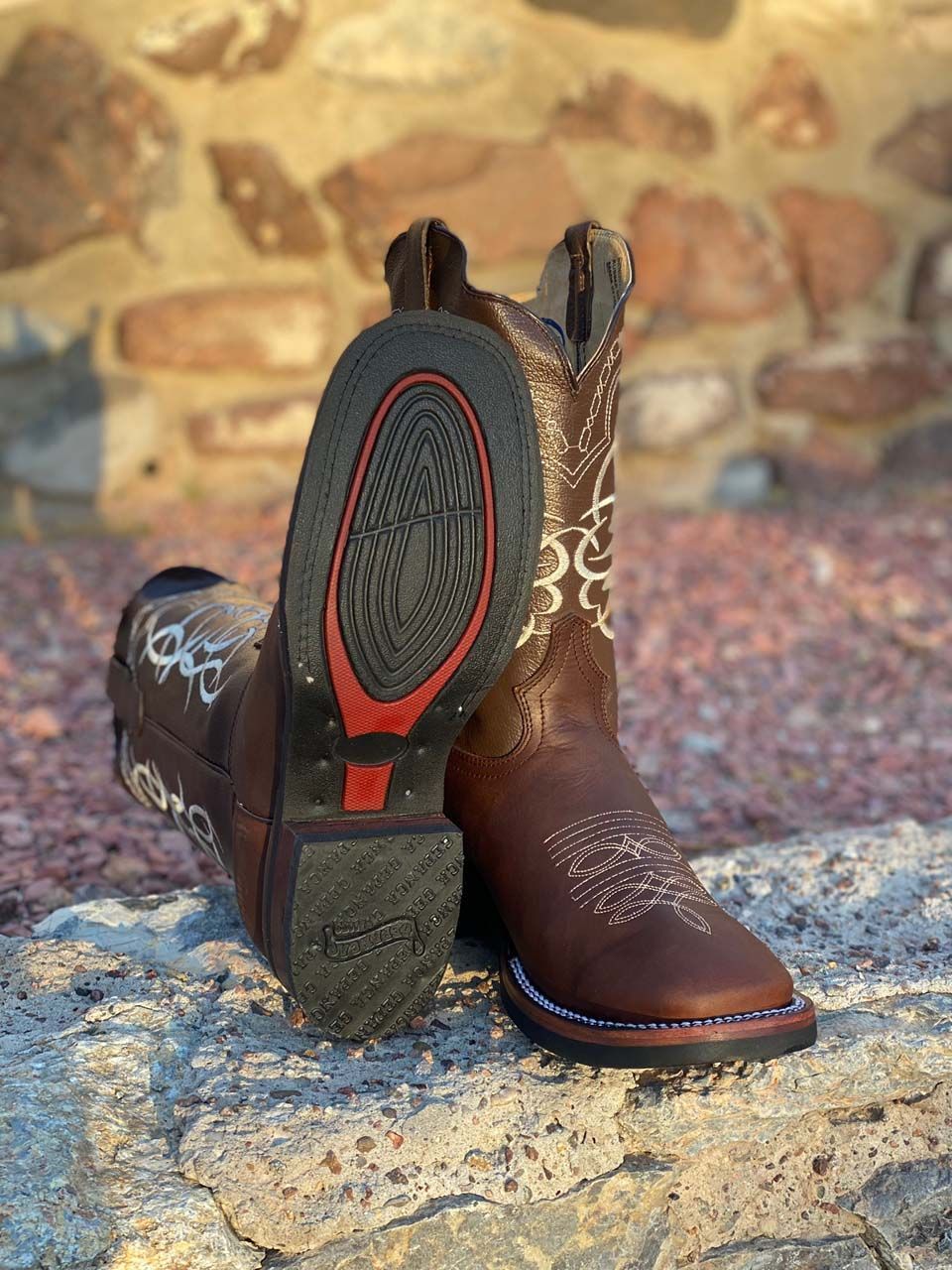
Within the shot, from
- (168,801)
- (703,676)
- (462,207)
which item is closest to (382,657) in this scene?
(168,801)

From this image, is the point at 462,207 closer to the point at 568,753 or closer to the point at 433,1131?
the point at 568,753

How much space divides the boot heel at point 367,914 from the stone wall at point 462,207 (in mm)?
1889

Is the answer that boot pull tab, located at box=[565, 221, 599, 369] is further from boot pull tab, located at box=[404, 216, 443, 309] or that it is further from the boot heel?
the boot heel

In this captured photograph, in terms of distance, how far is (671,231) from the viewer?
286cm

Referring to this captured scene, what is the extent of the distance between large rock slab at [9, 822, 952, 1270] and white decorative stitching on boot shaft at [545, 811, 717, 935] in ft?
0.39

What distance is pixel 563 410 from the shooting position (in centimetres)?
105

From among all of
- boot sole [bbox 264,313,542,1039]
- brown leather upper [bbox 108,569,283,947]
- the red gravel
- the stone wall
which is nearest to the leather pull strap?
boot sole [bbox 264,313,542,1039]

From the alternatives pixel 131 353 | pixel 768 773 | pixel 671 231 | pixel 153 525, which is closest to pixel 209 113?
pixel 131 353

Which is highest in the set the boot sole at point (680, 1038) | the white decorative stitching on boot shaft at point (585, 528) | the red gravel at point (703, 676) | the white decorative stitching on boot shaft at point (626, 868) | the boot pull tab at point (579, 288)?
the boot pull tab at point (579, 288)

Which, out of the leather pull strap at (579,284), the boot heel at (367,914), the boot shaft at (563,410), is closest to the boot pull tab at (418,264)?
the boot shaft at (563,410)

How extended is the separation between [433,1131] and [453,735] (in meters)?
0.26

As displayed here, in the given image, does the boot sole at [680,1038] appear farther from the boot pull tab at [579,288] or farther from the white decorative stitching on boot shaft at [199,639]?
the boot pull tab at [579,288]

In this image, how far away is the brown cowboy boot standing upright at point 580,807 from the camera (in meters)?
0.89

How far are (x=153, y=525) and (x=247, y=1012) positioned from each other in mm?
1757
